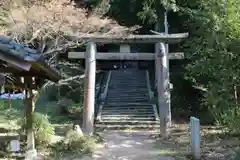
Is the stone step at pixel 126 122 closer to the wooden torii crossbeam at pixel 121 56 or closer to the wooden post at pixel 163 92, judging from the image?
the wooden post at pixel 163 92

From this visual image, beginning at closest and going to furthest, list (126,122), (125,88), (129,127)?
(129,127), (126,122), (125,88)

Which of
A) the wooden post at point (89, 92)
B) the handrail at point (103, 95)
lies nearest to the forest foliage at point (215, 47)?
the wooden post at point (89, 92)

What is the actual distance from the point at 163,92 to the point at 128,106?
4.67 metres

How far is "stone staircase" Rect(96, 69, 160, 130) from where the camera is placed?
15547mm

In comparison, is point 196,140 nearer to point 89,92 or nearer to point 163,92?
point 163,92

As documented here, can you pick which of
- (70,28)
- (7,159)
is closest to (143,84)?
(70,28)

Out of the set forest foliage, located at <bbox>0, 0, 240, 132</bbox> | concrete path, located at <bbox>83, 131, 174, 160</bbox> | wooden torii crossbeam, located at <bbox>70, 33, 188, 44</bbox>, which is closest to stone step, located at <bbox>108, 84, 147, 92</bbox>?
forest foliage, located at <bbox>0, 0, 240, 132</bbox>

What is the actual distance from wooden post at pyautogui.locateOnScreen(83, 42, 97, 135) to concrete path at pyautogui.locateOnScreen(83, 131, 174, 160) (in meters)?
0.75

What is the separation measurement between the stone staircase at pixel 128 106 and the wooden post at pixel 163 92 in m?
2.20

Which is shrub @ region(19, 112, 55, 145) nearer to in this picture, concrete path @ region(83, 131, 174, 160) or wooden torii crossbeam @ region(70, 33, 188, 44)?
concrete path @ region(83, 131, 174, 160)

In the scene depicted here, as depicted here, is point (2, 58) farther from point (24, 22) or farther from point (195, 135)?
point (24, 22)

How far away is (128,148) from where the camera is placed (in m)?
11.5

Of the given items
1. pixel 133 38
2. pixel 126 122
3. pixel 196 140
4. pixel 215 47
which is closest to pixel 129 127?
pixel 126 122

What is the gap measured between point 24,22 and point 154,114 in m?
6.81
